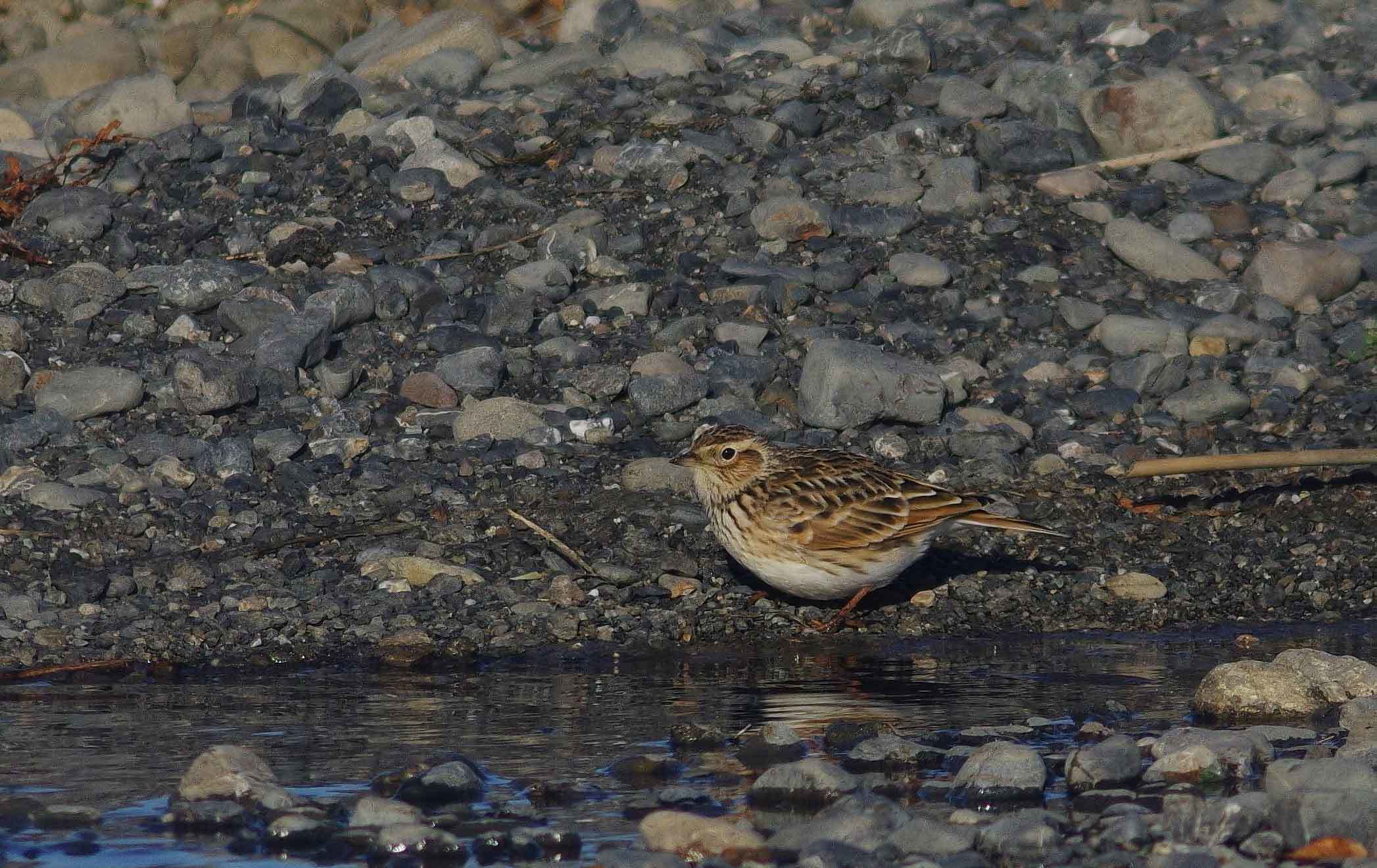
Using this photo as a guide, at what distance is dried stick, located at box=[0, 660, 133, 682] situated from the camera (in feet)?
23.5

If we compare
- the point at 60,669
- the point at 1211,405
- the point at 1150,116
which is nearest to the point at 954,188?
the point at 1150,116

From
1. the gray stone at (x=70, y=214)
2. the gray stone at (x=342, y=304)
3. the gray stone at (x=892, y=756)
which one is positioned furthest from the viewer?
the gray stone at (x=70, y=214)

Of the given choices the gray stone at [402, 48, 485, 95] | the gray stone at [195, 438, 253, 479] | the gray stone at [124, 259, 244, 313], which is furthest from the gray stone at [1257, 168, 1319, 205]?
the gray stone at [195, 438, 253, 479]

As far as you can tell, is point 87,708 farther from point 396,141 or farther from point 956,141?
point 956,141

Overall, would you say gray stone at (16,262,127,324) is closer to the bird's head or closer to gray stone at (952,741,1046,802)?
the bird's head

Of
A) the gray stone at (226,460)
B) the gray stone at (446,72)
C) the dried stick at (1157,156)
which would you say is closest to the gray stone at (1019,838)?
the gray stone at (226,460)

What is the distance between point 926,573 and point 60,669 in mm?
3823

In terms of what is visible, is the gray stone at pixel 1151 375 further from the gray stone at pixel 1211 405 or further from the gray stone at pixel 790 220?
the gray stone at pixel 790 220

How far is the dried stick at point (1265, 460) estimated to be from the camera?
8.52 meters

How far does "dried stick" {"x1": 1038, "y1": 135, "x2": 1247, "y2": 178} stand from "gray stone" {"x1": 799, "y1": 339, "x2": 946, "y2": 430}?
299 centimetres

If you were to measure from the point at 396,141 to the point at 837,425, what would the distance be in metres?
4.17

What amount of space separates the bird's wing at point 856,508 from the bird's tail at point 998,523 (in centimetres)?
4

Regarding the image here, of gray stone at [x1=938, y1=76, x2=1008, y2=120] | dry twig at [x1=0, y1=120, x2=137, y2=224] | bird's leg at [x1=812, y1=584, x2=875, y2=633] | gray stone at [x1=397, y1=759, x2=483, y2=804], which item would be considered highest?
gray stone at [x1=938, y1=76, x2=1008, y2=120]

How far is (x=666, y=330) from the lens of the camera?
10.3 metres
